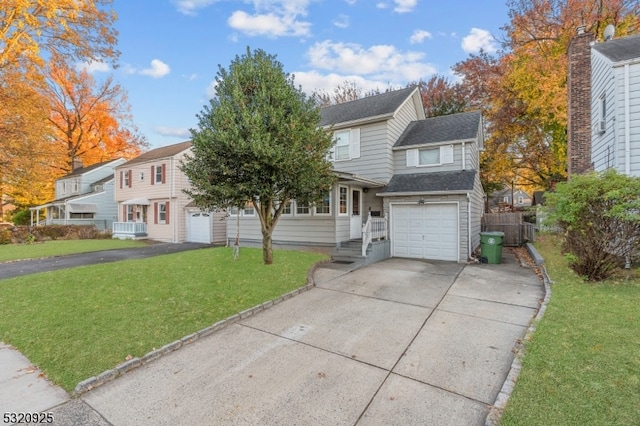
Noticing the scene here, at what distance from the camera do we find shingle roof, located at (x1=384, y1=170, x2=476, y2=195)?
10.6 meters

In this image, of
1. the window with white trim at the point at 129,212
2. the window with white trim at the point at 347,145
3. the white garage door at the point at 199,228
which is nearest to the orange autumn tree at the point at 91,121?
the window with white trim at the point at 129,212

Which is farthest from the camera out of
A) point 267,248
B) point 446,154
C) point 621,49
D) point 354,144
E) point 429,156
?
point 354,144

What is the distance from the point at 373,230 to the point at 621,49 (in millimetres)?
9704

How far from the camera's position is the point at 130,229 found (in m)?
19.3

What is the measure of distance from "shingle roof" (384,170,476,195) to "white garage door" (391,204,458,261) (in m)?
0.68

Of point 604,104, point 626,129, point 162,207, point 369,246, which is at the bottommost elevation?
point 369,246

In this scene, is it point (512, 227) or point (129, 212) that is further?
point (129, 212)

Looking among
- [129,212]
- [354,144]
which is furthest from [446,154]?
[129,212]

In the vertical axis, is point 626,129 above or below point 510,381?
above

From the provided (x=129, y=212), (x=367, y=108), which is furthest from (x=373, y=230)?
(x=129, y=212)

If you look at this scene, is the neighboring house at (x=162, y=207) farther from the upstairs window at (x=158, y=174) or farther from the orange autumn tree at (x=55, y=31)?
the orange autumn tree at (x=55, y=31)

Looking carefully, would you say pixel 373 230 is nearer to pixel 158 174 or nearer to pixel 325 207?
pixel 325 207

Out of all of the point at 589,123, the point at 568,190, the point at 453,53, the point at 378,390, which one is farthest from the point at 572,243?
the point at 453,53

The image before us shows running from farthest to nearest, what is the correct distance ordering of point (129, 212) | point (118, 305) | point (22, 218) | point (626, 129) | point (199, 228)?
point (22, 218) < point (129, 212) < point (199, 228) < point (626, 129) < point (118, 305)
